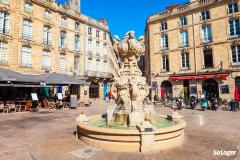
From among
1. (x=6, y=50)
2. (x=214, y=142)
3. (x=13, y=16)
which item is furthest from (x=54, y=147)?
(x=13, y=16)

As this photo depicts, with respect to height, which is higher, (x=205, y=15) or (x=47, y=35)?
(x=205, y=15)

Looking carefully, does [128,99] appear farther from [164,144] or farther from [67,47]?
[67,47]

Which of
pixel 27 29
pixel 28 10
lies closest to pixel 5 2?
pixel 28 10

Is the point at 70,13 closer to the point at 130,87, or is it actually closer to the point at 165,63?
the point at 165,63

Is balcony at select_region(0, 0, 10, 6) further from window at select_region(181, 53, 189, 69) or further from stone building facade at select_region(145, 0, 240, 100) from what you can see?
window at select_region(181, 53, 189, 69)

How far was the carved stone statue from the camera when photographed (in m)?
6.74

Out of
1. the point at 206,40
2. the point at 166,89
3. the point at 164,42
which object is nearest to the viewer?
the point at 206,40

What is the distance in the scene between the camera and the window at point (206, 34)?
22786 mm

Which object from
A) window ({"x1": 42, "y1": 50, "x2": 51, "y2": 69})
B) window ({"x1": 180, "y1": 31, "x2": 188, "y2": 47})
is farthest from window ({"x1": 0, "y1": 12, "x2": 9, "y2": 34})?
window ({"x1": 180, "y1": 31, "x2": 188, "y2": 47})

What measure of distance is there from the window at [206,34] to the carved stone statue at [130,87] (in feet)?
57.9

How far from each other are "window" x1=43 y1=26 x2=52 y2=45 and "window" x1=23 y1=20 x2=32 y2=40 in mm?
1755

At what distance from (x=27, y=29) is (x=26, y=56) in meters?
3.00

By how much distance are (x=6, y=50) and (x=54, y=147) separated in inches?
705

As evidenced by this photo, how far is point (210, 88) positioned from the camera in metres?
22.4
